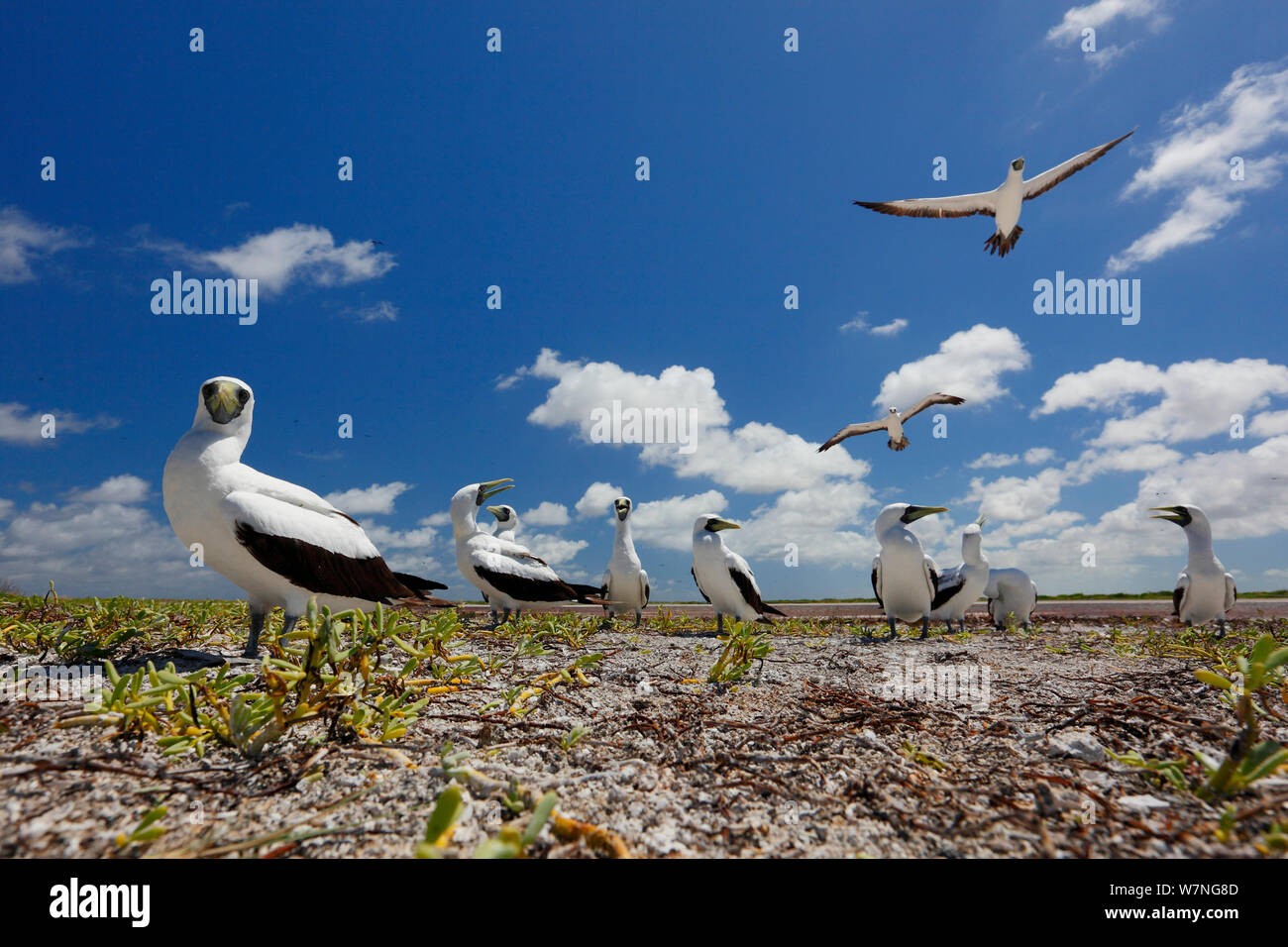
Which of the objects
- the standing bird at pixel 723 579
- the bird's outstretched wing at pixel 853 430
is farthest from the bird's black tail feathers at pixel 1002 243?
the standing bird at pixel 723 579

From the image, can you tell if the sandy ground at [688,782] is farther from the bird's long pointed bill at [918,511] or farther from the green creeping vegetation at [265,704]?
the bird's long pointed bill at [918,511]

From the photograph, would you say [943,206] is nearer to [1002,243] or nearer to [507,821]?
[1002,243]

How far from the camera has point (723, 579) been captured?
962cm

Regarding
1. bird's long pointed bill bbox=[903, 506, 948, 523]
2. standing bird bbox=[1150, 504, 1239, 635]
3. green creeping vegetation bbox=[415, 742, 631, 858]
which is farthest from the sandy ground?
standing bird bbox=[1150, 504, 1239, 635]

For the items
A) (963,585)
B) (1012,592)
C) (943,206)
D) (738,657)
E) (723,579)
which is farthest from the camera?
(943,206)

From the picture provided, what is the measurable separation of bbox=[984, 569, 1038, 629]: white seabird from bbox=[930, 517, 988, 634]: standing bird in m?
Answer: 1.77

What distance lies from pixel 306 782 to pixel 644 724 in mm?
1397

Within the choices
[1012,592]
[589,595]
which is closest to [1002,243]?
[1012,592]

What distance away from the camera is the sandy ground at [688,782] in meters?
1.59

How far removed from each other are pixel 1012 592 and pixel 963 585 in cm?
313

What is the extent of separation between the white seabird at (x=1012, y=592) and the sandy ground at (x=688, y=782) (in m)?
11.9

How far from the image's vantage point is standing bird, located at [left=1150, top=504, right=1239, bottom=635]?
1035 cm

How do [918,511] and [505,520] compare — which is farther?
[505,520]
